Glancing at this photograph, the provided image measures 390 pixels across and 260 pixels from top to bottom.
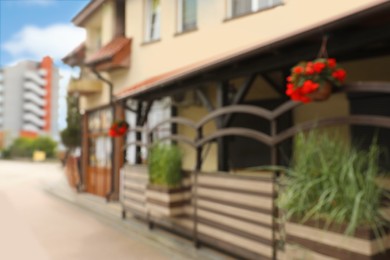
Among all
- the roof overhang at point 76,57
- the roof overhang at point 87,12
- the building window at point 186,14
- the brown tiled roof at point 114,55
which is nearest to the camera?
the building window at point 186,14

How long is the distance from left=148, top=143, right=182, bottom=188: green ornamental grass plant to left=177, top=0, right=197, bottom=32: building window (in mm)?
4104

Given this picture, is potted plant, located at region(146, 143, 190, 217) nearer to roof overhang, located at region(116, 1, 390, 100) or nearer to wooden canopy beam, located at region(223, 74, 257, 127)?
wooden canopy beam, located at region(223, 74, 257, 127)

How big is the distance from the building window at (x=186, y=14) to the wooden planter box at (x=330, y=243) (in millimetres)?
6769

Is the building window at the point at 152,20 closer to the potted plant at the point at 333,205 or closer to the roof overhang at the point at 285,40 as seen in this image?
the roof overhang at the point at 285,40

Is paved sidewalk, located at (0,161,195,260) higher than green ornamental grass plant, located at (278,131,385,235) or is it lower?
lower

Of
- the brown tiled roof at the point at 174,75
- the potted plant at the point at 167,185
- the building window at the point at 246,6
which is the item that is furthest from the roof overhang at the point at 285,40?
the building window at the point at 246,6

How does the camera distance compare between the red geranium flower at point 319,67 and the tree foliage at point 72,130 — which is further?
the tree foliage at point 72,130

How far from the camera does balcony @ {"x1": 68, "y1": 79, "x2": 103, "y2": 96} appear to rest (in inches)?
515

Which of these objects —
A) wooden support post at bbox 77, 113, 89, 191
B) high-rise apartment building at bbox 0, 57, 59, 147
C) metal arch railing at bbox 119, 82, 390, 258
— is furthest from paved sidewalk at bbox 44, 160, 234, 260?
high-rise apartment building at bbox 0, 57, 59, 147

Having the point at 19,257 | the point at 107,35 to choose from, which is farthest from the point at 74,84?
the point at 19,257

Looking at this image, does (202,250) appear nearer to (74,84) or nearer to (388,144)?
(388,144)

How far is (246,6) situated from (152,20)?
3859mm

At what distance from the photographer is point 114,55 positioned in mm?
10820

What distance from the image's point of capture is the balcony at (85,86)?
42.9 ft
